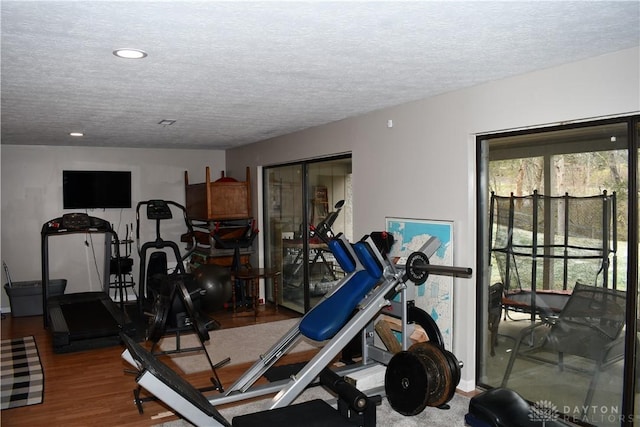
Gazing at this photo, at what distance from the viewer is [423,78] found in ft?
10.9

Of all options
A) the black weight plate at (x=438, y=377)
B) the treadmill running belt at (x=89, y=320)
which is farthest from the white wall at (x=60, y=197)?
the black weight plate at (x=438, y=377)

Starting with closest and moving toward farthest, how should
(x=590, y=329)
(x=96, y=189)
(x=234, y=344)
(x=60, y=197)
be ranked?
(x=590, y=329), (x=234, y=344), (x=60, y=197), (x=96, y=189)

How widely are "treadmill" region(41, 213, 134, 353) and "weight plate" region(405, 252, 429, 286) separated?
10.6ft

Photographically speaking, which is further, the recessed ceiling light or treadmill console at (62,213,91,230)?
treadmill console at (62,213,91,230)

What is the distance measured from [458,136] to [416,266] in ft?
3.59

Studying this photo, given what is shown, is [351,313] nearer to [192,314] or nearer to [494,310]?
[494,310]

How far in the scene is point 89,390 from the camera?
4000mm

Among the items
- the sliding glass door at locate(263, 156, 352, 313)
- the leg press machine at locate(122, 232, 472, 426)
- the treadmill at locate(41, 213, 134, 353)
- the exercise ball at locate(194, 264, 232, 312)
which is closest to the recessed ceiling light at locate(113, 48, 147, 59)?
the leg press machine at locate(122, 232, 472, 426)

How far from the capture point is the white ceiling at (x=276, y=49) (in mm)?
2074

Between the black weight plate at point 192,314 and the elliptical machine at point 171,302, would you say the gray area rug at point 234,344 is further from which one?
the black weight plate at point 192,314

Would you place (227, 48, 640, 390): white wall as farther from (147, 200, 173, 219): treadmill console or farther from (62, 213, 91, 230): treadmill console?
(62, 213, 91, 230): treadmill console

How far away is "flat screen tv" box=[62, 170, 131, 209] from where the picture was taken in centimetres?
699

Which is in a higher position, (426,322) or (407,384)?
(426,322)

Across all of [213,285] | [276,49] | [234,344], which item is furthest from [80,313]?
[276,49]
